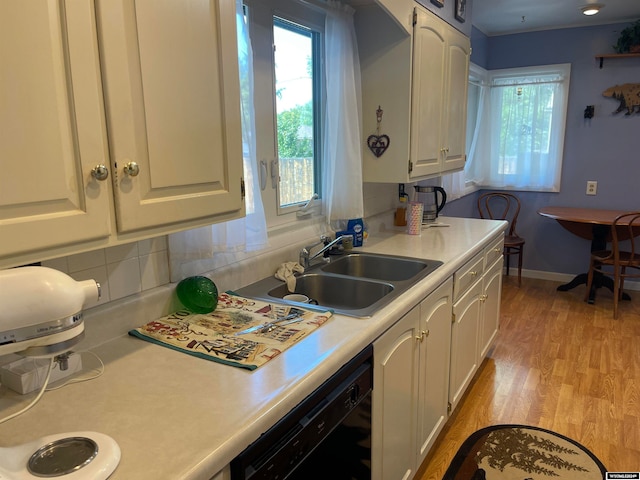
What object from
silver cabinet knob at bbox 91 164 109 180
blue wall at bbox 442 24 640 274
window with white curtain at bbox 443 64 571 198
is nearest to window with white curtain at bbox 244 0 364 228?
silver cabinet knob at bbox 91 164 109 180

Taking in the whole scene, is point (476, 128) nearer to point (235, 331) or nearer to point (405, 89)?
point (405, 89)

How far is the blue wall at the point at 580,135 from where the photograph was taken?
172 inches

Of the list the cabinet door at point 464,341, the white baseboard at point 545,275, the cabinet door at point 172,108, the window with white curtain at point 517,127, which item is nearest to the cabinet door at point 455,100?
the cabinet door at point 464,341

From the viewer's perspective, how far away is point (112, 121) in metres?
A: 0.97

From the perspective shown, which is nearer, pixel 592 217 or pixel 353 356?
pixel 353 356

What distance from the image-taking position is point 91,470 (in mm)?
804

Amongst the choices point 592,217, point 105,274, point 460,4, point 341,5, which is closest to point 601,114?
point 592,217

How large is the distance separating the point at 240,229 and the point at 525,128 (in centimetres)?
405

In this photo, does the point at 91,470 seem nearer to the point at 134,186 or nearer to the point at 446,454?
the point at 134,186

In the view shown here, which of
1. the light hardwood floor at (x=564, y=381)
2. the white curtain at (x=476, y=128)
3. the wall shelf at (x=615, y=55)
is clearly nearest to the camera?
the light hardwood floor at (x=564, y=381)

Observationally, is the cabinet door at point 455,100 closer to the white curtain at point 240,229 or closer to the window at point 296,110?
the window at point 296,110

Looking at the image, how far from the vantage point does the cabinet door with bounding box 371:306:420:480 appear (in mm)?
1538

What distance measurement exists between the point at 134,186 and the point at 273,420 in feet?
1.89

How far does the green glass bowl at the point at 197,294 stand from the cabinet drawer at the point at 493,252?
1.73m
